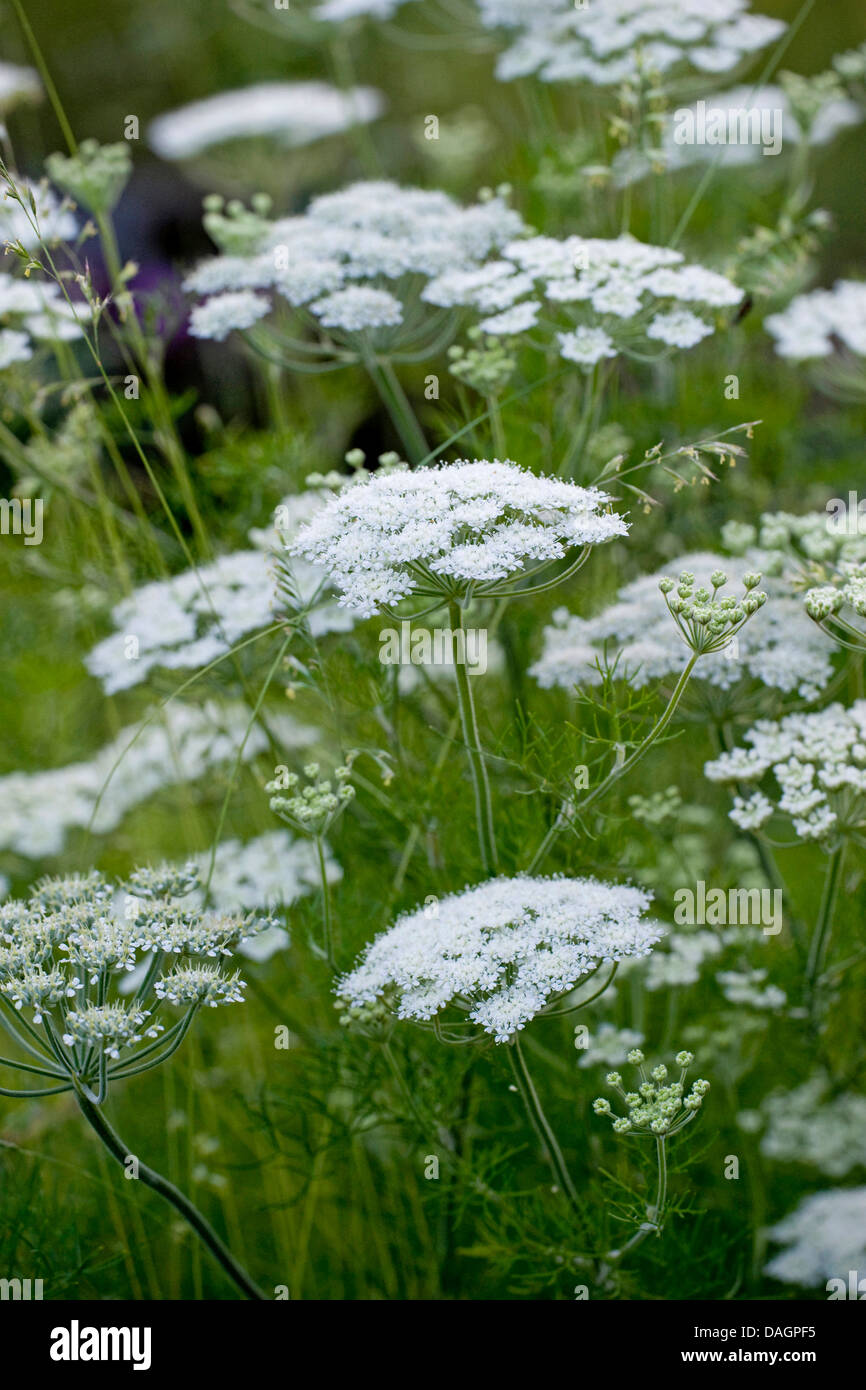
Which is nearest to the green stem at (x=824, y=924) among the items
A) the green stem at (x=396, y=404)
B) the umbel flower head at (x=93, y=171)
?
the green stem at (x=396, y=404)

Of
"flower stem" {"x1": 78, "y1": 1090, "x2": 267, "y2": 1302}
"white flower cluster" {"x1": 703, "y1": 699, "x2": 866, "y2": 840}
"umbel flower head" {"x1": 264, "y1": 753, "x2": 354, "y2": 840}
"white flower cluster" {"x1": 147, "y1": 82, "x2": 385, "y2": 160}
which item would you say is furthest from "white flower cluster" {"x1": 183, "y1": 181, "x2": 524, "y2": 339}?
"flower stem" {"x1": 78, "y1": 1090, "x2": 267, "y2": 1302}

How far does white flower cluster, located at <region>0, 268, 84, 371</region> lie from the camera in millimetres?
2178

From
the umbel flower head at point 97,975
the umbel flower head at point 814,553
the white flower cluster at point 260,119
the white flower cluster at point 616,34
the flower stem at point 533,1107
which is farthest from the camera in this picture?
the white flower cluster at point 260,119

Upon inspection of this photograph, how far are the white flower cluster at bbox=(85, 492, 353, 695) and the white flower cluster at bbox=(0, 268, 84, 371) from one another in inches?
18.1

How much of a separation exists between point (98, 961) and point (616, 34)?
2065mm

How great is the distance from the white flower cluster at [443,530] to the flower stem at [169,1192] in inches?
28.2

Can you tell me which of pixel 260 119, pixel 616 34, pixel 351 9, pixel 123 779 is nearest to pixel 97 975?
pixel 123 779

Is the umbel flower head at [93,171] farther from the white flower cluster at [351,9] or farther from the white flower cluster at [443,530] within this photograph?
the white flower cluster at [443,530]

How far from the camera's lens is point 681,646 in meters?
1.99

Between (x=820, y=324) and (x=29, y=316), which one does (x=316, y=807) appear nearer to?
(x=29, y=316)

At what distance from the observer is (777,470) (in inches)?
119

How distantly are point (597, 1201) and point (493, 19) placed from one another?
2.45 metres

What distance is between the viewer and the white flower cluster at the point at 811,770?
1836mm

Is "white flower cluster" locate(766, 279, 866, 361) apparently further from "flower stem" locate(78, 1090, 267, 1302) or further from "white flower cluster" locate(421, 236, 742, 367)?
"flower stem" locate(78, 1090, 267, 1302)
